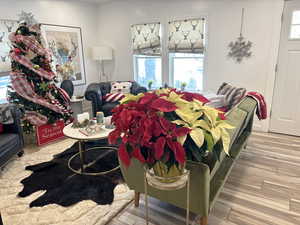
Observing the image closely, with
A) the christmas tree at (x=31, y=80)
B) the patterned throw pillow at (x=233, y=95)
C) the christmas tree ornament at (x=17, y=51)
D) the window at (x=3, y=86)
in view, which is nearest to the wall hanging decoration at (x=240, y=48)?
the patterned throw pillow at (x=233, y=95)

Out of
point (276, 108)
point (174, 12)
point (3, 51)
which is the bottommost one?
point (276, 108)

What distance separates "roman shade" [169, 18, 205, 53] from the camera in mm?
4156

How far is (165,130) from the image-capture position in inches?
→ 39.6

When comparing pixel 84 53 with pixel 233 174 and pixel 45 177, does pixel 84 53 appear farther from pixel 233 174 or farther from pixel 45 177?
pixel 233 174

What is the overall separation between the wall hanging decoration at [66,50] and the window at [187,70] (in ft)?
6.97

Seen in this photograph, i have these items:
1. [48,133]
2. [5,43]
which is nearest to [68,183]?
[48,133]

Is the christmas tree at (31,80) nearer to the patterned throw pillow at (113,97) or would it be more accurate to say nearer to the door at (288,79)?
the patterned throw pillow at (113,97)

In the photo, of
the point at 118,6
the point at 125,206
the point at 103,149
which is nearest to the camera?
the point at 125,206

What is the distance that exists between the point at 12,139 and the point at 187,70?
10.8 ft

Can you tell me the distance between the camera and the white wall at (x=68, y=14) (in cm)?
391

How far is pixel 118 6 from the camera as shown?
5.08 m

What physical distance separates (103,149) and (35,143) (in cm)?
119

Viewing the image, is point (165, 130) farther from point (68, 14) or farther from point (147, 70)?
→ point (68, 14)

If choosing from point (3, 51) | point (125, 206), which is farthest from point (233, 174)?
point (3, 51)
